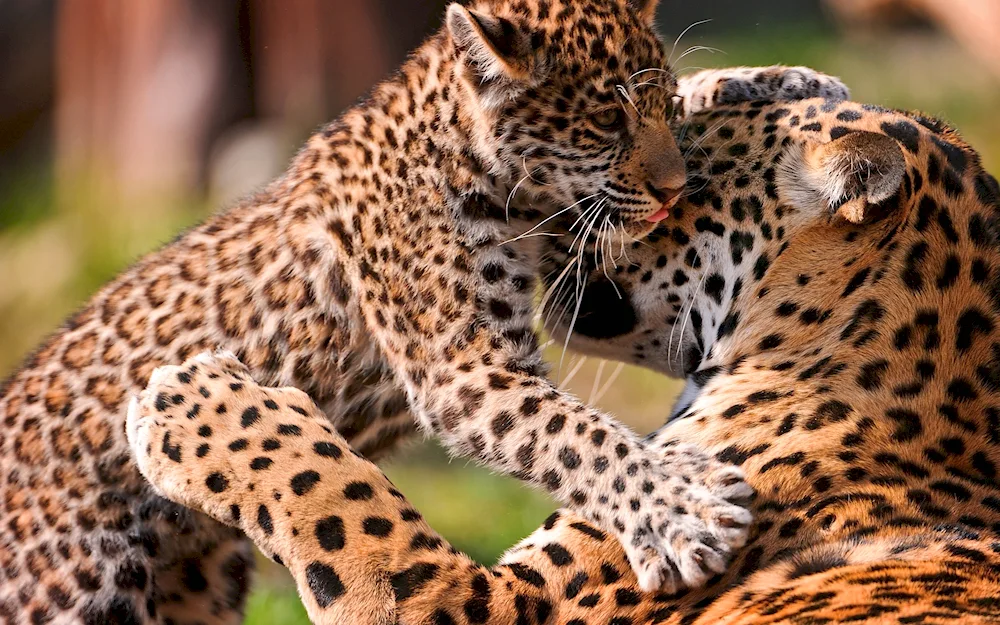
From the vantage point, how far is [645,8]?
5.14 meters

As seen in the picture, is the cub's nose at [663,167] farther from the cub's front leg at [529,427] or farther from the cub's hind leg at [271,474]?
the cub's hind leg at [271,474]

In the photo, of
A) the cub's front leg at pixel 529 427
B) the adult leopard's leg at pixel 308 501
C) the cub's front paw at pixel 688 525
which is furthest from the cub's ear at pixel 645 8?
the adult leopard's leg at pixel 308 501

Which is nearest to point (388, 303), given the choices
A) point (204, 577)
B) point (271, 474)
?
point (271, 474)

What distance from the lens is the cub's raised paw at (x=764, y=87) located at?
4852mm

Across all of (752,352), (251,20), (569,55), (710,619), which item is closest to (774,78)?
(569,55)

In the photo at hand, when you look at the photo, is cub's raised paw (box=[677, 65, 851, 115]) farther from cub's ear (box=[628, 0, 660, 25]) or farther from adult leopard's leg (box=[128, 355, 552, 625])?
adult leopard's leg (box=[128, 355, 552, 625])

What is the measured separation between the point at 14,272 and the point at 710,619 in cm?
1133

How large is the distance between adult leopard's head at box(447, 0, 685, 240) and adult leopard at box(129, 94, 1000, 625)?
1.15 ft

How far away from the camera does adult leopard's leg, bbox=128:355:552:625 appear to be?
12.4ft

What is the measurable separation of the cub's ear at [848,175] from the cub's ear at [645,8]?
47.1 inches

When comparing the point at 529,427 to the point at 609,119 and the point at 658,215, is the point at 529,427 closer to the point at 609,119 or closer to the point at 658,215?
the point at 658,215

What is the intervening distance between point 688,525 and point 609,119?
1521 millimetres

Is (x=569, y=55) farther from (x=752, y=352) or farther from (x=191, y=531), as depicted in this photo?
(x=191, y=531)

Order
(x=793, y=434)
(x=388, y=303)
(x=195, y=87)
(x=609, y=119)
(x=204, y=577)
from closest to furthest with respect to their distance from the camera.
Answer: (x=793, y=434)
(x=609, y=119)
(x=388, y=303)
(x=204, y=577)
(x=195, y=87)
